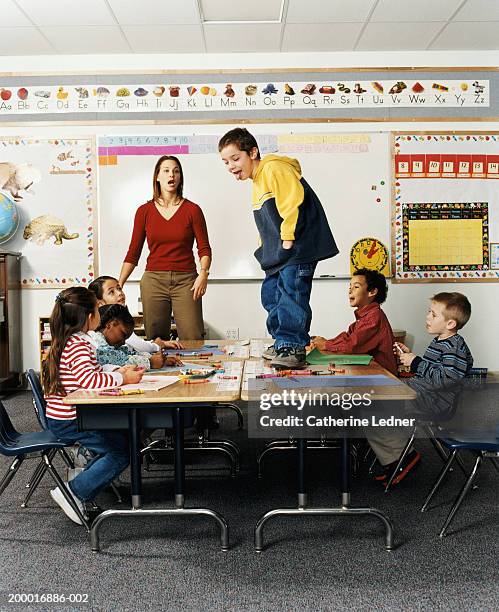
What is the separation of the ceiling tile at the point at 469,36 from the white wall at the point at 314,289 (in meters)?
0.11

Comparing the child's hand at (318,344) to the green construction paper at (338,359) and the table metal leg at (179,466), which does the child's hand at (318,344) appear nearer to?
the green construction paper at (338,359)

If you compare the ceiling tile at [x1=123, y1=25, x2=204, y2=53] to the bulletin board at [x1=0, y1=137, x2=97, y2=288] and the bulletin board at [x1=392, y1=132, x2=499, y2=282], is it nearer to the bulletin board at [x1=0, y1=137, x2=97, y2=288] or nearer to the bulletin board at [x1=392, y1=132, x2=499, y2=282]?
the bulletin board at [x1=0, y1=137, x2=97, y2=288]

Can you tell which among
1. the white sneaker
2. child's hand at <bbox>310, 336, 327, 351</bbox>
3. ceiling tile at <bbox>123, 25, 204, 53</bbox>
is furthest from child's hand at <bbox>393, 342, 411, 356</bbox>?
ceiling tile at <bbox>123, 25, 204, 53</bbox>

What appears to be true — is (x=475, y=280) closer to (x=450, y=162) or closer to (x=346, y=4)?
(x=450, y=162)

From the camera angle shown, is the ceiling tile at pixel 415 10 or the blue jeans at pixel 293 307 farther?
the ceiling tile at pixel 415 10

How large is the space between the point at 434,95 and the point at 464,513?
3.86 m

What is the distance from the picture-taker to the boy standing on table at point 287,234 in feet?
8.77

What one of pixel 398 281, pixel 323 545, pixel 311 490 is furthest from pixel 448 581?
pixel 398 281

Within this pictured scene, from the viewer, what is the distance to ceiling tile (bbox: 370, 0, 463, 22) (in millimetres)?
4551

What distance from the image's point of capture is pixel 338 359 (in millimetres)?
2729

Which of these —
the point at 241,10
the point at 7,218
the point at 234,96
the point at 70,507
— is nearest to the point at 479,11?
the point at 241,10

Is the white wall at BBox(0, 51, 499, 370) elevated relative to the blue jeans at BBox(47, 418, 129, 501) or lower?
elevated

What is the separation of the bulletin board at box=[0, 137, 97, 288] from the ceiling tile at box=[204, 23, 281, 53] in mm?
1234

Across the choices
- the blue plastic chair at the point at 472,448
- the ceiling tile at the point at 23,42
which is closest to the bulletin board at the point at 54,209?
the ceiling tile at the point at 23,42
